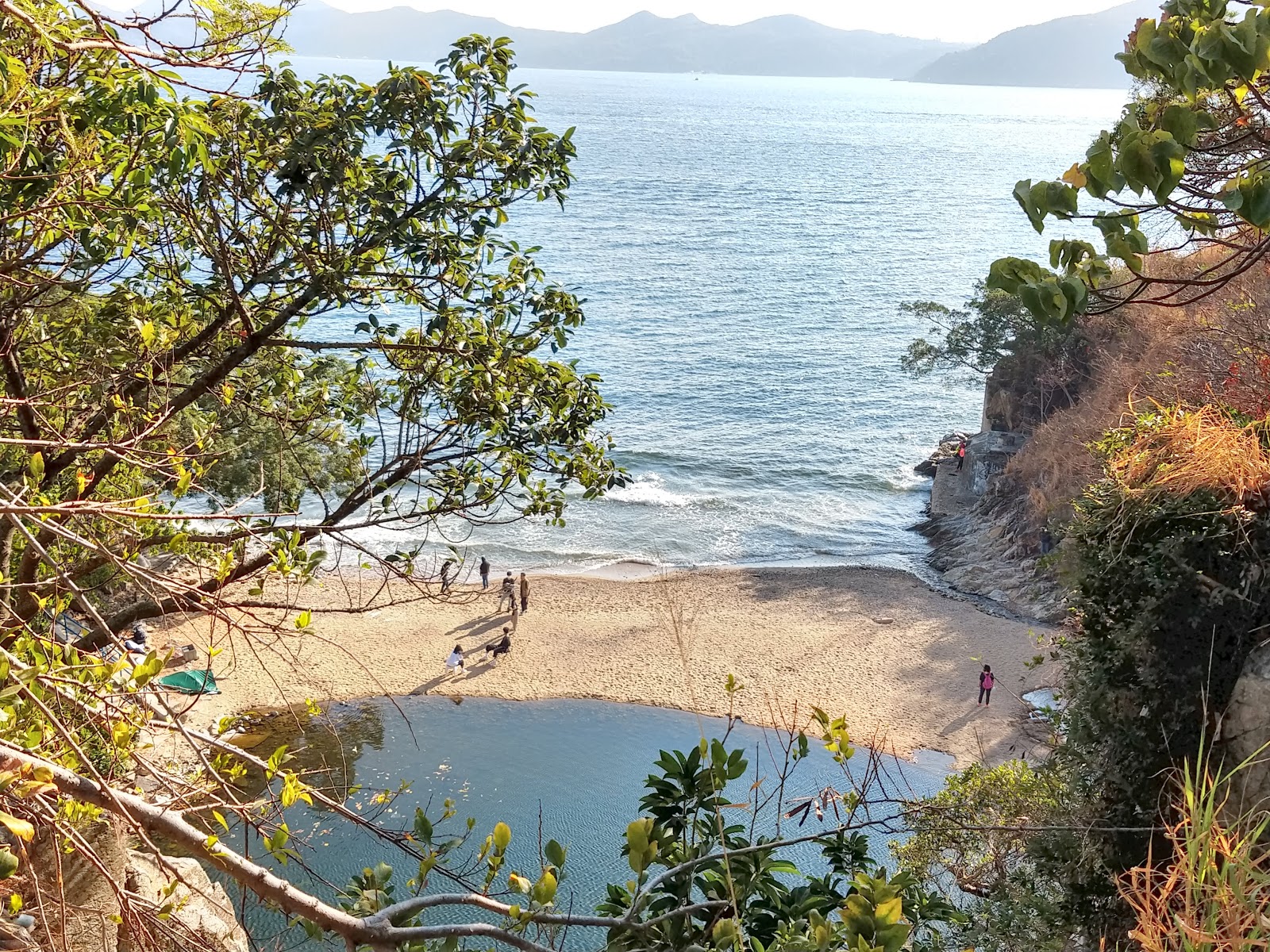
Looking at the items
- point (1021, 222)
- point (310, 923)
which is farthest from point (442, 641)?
point (1021, 222)

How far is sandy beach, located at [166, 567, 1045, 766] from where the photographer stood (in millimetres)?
19906

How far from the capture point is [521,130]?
6.28 meters

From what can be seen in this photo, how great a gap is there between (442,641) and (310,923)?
68.8 feet

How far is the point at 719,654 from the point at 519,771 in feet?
21.9

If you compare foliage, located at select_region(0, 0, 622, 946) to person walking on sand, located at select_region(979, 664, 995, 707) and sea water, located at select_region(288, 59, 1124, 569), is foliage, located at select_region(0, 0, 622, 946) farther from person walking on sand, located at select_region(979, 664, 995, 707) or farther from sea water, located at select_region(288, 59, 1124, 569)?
person walking on sand, located at select_region(979, 664, 995, 707)

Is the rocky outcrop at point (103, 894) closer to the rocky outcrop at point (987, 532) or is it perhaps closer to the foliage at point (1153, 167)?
the foliage at point (1153, 167)

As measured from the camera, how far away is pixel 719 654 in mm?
22766

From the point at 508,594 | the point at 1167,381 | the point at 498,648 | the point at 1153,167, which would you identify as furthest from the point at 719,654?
the point at 1153,167

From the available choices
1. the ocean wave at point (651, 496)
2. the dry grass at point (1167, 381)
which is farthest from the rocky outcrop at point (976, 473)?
the ocean wave at point (651, 496)

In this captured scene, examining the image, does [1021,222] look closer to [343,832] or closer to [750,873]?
[343,832]

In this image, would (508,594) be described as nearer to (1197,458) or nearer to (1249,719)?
(1197,458)

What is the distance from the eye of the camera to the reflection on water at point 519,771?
14570 mm

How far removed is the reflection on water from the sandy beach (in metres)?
0.70

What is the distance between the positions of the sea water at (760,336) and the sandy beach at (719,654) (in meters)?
3.25
